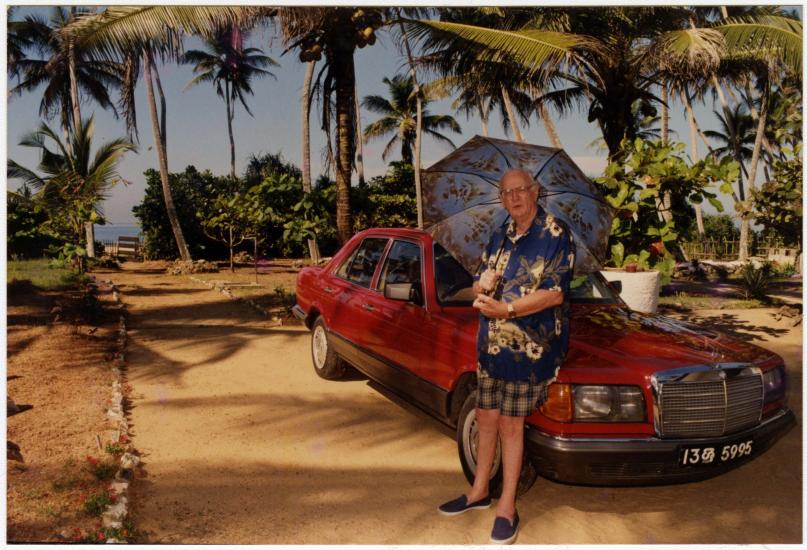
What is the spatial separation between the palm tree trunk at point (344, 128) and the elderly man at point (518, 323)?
8.39 meters

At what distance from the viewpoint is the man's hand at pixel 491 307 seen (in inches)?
129

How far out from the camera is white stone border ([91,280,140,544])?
3568 millimetres

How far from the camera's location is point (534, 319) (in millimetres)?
3316

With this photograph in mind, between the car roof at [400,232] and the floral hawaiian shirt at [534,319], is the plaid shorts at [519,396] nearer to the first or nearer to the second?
the floral hawaiian shirt at [534,319]

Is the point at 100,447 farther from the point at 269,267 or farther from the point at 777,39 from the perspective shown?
the point at 269,267

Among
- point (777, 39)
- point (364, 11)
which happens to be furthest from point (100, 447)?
point (777, 39)

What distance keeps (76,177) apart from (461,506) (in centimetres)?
1304

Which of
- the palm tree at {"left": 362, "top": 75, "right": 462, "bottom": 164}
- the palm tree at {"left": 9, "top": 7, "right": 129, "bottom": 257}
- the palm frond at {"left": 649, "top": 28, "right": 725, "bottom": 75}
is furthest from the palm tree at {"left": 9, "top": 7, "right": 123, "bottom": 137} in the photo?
the palm frond at {"left": 649, "top": 28, "right": 725, "bottom": 75}

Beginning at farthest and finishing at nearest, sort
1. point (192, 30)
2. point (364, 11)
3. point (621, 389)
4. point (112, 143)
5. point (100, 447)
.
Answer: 1. point (112, 143)
2. point (364, 11)
3. point (192, 30)
4. point (100, 447)
5. point (621, 389)

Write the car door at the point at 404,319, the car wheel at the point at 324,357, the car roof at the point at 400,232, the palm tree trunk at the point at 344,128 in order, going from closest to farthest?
the car door at the point at 404,319, the car roof at the point at 400,232, the car wheel at the point at 324,357, the palm tree trunk at the point at 344,128

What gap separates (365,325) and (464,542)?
7.52 feet

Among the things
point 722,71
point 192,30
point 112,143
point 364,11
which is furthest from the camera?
point 722,71

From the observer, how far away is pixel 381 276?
5488 millimetres

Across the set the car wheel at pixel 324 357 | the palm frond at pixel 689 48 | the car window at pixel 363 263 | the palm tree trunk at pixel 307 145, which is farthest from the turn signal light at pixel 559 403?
the palm tree trunk at pixel 307 145
